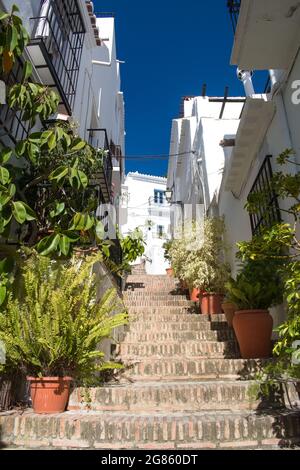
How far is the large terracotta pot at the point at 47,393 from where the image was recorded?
3.28 m

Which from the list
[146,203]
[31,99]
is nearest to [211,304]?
[31,99]

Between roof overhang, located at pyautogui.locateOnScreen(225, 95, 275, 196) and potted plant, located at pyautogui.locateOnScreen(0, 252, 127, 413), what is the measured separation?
10.9 feet

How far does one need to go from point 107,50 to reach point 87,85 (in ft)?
12.5

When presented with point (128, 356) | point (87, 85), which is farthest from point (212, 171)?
point (128, 356)

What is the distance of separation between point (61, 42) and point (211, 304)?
6.16 metres

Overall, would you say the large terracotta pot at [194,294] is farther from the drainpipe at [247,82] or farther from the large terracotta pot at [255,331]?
the drainpipe at [247,82]

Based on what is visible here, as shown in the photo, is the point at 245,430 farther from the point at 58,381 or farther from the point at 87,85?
the point at 87,85

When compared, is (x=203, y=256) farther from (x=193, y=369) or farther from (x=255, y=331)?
(x=193, y=369)

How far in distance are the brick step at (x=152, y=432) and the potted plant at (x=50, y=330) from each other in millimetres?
331

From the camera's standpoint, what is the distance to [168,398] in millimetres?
3574

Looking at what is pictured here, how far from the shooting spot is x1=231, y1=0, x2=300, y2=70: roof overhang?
392 cm

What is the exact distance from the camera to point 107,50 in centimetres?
1219

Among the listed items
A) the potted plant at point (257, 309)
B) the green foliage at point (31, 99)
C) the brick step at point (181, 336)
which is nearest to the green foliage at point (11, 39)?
the green foliage at point (31, 99)
